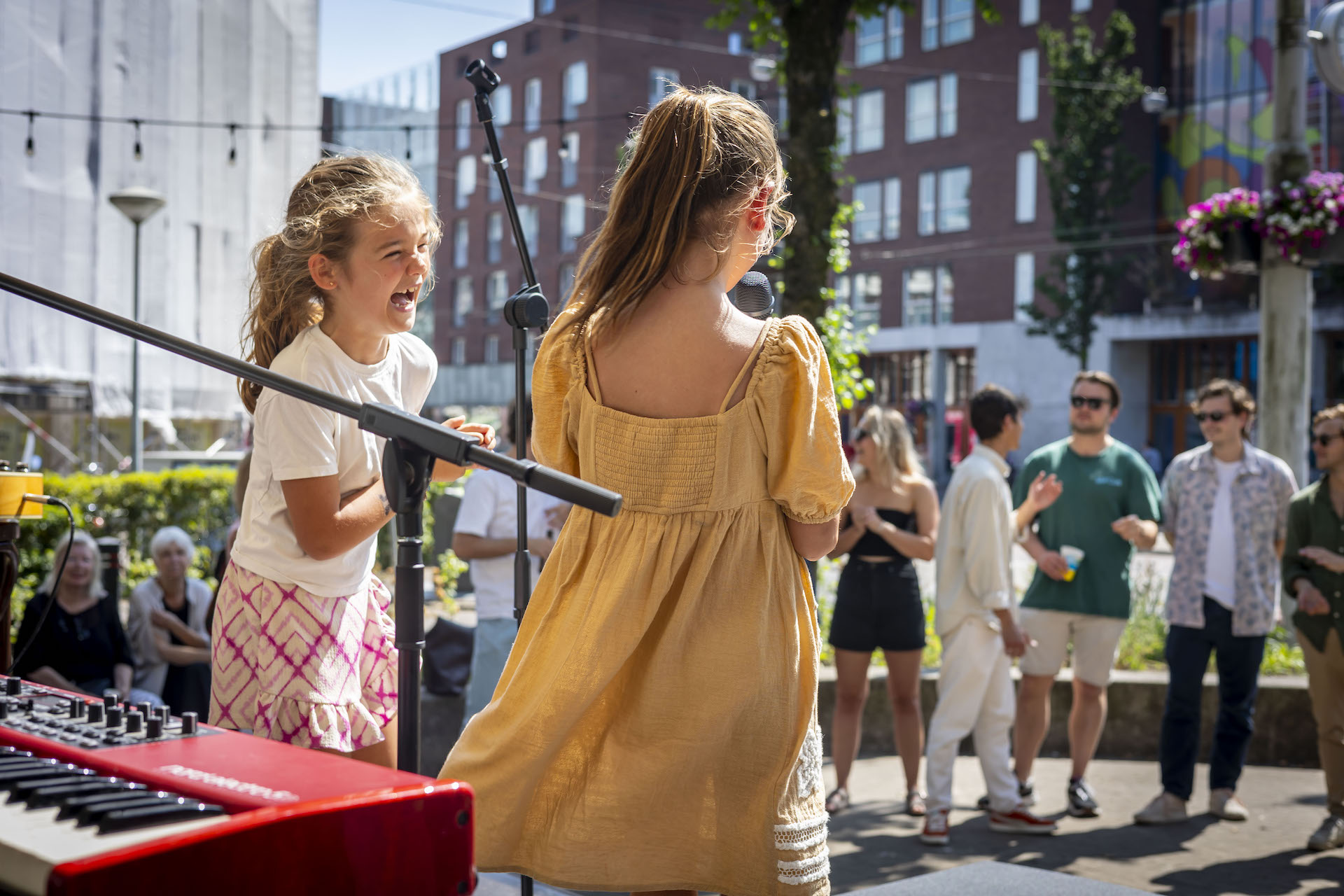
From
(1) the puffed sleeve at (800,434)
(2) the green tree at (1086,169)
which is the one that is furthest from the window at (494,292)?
(1) the puffed sleeve at (800,434)

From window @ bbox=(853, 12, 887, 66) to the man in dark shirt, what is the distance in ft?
114

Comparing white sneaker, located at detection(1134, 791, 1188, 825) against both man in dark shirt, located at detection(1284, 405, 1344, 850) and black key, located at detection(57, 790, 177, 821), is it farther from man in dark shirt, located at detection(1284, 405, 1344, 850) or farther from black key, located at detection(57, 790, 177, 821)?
black key, located at detection(57, 790, 177, 821)

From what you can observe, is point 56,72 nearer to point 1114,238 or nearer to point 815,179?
point 815,179

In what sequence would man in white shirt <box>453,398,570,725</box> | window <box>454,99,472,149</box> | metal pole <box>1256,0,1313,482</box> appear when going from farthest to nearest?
window <box>454,99,472,149</box> → metal pole <box>1256,0,1313,482</box> → man in white shirt <box>453,398,570,725</box>

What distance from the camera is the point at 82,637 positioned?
5.83 metres

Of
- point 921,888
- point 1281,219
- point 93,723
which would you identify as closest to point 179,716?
A: point 93,723

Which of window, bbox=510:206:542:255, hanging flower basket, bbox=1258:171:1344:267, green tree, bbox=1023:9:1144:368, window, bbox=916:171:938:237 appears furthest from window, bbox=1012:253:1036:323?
hanging flower basket, bbox=1258:171:1344:267

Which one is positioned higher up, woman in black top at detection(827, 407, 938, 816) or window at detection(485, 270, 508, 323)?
window at detection(485, 270, 508, 323)

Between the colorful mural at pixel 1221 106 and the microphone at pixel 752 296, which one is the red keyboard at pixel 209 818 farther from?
the colorful mural at pixel 1221 106

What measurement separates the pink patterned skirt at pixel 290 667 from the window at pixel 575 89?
44.4 meters

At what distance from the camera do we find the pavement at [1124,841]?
15.6 feet

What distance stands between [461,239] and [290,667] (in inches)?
1998

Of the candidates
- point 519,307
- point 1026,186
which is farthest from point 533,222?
point 519,307

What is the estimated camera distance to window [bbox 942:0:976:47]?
36219 millimetres
